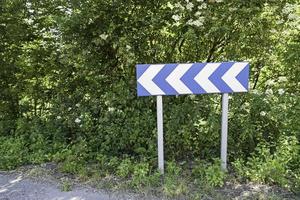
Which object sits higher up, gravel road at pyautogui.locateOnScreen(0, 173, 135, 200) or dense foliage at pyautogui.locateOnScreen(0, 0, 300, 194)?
dense foliage at pyautogui.locateOnScreen(0, 0, 300, 194)

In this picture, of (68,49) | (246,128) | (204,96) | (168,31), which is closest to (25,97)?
(68,49)

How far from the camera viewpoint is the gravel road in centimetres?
416

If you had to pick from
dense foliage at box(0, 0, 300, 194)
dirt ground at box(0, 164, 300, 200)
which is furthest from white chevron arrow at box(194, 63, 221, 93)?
dirt ground at box(0, 164, 300, 200)

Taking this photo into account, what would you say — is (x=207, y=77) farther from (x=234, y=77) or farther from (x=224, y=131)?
(x=224, y=131)

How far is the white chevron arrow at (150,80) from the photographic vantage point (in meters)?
4.38

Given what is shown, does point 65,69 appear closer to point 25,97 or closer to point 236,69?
point 25,97

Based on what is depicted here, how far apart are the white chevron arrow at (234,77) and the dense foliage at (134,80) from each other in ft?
2.08

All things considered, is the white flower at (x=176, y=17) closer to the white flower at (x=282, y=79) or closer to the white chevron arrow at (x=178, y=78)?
the white chevron arrow at (x=178, y=78)

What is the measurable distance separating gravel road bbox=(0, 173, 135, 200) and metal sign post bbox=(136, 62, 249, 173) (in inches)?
48.3

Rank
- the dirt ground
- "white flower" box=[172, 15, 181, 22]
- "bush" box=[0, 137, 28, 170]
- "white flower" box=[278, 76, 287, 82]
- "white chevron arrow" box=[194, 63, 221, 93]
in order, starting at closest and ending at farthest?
the dirt ground → "white chevron arrow" box=[194, 63, 221, 93] → "bush" box=[0, 137, 28, 170] → "white flower" box=[172, 15, 181, 22] → "white flower" box=[278, 76, 287, 82]

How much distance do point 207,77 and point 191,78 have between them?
0.61ft

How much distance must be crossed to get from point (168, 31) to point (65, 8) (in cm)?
162

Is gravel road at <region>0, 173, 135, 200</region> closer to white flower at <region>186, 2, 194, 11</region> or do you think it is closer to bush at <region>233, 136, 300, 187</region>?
bush at <region>233, 136, 300, 187</region>

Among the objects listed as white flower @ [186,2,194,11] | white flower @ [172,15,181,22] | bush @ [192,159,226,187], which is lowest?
bush @ [192,159,226,187]
